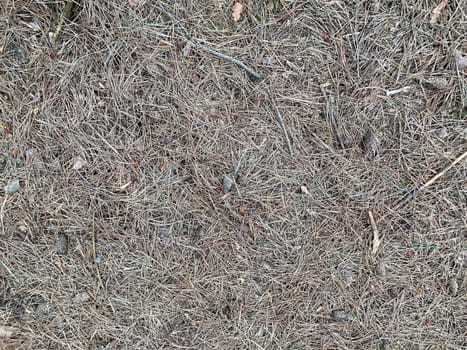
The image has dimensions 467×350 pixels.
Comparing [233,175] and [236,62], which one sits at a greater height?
[236,62]

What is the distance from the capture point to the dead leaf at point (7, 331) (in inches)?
75.2

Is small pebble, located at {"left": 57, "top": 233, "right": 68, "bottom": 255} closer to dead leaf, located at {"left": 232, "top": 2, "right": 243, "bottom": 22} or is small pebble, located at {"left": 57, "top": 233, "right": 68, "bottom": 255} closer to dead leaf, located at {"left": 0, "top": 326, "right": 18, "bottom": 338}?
dead leaf, located at {"left": 0, "top": 326, "right": 18, "bottom": 338}

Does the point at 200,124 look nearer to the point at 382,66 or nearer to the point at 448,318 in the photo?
the point at 382,66

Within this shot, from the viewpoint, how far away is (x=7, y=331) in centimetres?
192

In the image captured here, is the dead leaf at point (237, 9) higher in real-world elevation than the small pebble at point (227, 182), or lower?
higher

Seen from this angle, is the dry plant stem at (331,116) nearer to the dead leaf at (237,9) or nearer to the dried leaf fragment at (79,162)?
the dead leaf at (237,9)

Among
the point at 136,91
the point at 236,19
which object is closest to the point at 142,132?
the point at 136,91

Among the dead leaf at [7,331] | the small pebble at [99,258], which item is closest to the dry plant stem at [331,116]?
the small pebble at [99,258]

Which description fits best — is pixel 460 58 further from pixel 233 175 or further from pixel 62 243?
pixel 62 243

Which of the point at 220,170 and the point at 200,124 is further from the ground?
the point at 200,124

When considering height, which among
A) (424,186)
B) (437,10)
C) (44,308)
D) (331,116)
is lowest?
(44,308)

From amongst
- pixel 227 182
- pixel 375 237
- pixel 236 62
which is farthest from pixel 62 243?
pixel 375 237

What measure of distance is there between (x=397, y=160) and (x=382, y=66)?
19.5 inches

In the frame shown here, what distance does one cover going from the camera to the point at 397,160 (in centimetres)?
183
